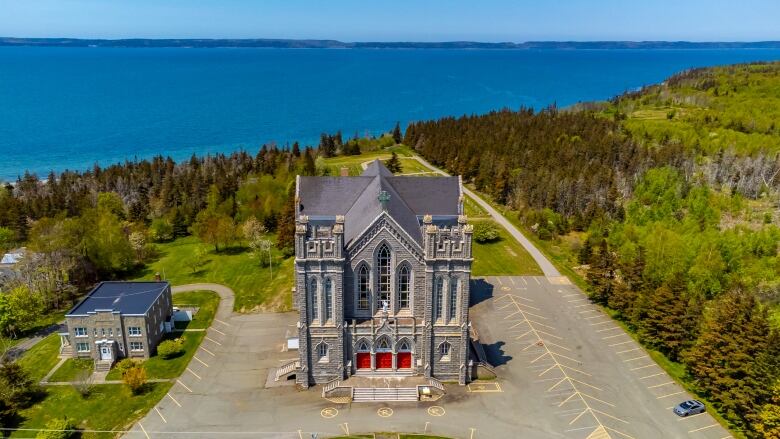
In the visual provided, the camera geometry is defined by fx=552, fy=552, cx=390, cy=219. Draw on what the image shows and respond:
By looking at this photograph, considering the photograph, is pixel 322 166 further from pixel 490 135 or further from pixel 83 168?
pixel 83 168

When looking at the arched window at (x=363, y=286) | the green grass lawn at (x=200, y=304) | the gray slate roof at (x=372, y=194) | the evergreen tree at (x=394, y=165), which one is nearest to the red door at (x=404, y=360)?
the arched window at (x=363, y=286)

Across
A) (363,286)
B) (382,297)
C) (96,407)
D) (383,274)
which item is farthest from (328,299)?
(96,407)

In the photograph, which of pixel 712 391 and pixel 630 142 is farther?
pixel 630 142

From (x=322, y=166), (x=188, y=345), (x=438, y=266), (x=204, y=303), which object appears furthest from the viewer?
(x=322, y=166)

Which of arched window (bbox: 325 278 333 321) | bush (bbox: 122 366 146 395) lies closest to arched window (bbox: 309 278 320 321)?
arched window (bbox: 325 278 333 321)

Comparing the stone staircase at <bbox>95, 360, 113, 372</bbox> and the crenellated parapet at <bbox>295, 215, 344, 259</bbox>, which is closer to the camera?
the crenellated parapet at <bbox>295, 215, 344, 259</bbox>

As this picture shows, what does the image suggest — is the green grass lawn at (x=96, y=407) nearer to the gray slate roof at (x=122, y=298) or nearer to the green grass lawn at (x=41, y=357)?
the green grass lawn at (x=41, y=357)

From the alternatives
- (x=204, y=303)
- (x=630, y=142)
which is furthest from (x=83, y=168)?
(x=630, y=142)

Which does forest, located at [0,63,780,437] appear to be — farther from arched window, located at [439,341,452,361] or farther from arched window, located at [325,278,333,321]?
arched window, located at [325,278,333,321]
